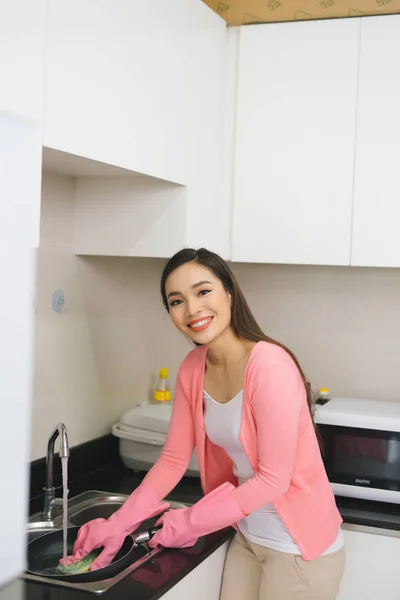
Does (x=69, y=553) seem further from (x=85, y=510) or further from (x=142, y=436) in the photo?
(x=142, y=436)

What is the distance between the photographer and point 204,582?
172 centimetres

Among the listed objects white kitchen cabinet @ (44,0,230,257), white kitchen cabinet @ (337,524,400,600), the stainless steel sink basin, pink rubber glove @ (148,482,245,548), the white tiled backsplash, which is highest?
white kitchen cabinet @ (44,0,230,257)

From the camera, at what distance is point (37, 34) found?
1.30 m

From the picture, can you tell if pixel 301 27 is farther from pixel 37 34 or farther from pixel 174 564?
pixel 174 564

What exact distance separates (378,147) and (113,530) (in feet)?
4.11

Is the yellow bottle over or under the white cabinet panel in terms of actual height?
under

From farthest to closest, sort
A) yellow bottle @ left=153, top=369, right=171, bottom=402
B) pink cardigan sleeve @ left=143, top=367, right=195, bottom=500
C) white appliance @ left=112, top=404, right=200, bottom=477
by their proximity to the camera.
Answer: yellow bottle @ left=153, top=369, right=171, bottom=402 < white appliance @ left=112, top=404, right=200, bottom=477 < pink cardigan sleeve @ left=143, top=367, right=195, bottom=500

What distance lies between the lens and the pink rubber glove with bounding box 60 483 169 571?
1.64m

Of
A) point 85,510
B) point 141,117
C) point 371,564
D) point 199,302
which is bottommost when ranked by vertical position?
point 371,564

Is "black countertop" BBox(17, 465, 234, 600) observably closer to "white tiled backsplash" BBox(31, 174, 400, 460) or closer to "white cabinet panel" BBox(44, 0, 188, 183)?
"white tiled backsplash" BBox(31, 174, 400, 460)

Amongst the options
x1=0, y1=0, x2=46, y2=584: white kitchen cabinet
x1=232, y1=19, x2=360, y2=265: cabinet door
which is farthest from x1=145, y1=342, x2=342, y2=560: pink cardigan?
x1=0, y1=0, x2=46, y2=584: white kitchen cabinet

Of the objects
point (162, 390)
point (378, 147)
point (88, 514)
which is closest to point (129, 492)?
point (88, 514)

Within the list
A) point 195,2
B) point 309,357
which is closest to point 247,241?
point 309,357

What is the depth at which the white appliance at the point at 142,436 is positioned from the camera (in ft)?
7.40
